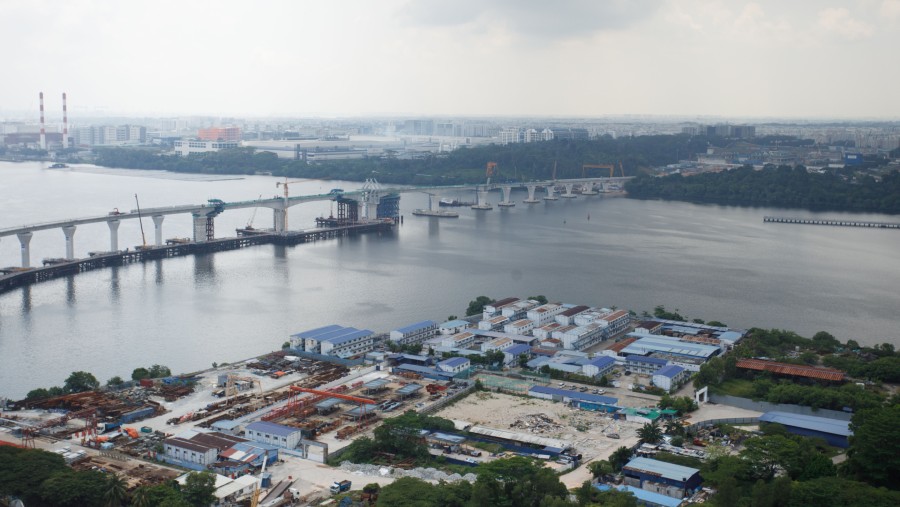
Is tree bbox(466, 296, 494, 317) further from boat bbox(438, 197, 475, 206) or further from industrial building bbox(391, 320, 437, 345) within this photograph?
boat bbox(438, 197, 475, 206)

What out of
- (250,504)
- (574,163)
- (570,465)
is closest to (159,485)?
(250,504)

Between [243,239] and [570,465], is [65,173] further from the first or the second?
[570,465]

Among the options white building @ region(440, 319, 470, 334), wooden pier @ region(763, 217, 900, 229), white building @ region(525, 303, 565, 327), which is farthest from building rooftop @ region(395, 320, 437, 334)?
wooden pier @ region(763, 217, 900, 229)

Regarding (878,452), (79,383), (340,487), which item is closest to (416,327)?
(79,383)

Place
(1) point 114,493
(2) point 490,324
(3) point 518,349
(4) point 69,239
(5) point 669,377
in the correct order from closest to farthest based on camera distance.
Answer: (1) point 114,493, (5) point 669,377, (3) point 518,349, (2) point 490,324, (4) point 69,239

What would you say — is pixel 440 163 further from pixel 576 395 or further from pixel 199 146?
pixel 576 395
